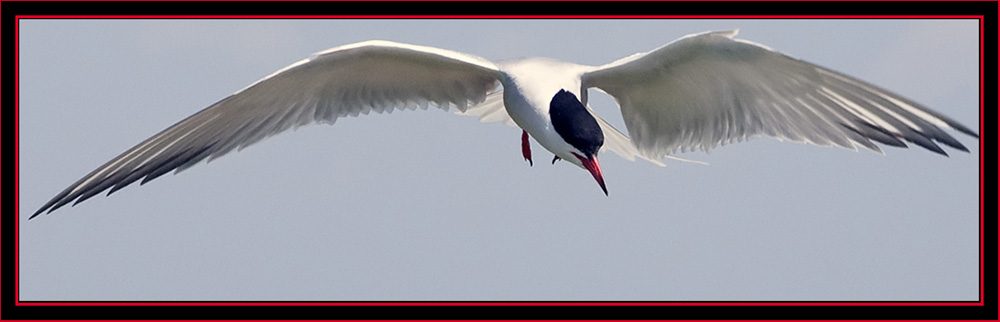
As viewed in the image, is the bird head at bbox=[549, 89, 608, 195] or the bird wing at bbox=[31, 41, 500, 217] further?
the bird wing at bbox=[31, 41, 500, 217]

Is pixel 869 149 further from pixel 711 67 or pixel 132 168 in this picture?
pixel 132 168

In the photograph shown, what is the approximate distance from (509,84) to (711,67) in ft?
3.57

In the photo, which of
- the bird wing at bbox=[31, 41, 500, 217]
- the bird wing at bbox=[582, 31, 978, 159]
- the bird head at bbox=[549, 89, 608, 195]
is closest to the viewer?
the bird wing at bbox=[582, 31, 978, 159]

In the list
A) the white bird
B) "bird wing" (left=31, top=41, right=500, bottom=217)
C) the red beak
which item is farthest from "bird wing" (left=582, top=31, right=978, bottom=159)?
"bird wing" (left=31, top=41, right=500, bottom=217)

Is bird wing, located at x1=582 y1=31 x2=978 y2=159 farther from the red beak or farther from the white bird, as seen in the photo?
the red beak

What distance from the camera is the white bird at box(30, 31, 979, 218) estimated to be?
6.38 meters

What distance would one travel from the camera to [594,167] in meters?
6.50

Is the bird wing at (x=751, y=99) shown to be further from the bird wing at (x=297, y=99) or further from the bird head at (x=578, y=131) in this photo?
the bird wing at (x=297, y=99)

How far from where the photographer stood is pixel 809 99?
257 inches

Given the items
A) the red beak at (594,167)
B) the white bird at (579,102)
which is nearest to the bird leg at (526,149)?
the white bird at (579,102)

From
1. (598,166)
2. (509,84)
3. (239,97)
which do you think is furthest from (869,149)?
(239,97)

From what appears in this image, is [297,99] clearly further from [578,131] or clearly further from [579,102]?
[578,131]

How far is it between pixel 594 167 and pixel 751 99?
0.91 m

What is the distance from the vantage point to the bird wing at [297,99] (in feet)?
23.0
